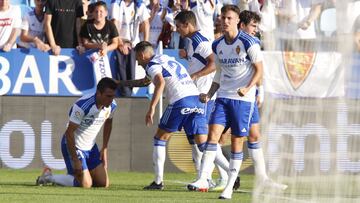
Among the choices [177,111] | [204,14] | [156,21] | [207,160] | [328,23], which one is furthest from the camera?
[156,21]

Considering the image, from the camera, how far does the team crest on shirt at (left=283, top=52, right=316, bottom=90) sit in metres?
9.33

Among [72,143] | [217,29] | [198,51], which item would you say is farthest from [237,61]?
[217,29]

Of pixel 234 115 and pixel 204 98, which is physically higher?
pixel 204 98

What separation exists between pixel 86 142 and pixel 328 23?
22.3 feet

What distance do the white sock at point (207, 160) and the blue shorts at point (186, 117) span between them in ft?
2.65

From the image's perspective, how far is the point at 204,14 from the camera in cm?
1900

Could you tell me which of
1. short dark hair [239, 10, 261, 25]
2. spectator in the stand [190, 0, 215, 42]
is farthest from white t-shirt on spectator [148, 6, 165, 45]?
short dark hair [239, 10, 261, 25]

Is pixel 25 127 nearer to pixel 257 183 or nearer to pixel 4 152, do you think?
pixel 4 152

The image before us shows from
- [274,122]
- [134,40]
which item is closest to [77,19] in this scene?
[134,40]

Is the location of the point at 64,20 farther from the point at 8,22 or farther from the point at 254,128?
the point at 254,128

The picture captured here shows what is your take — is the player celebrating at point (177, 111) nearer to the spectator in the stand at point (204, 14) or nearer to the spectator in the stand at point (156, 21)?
the spectator in the stand at point (204, 14)

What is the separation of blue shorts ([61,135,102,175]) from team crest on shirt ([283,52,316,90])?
583cm

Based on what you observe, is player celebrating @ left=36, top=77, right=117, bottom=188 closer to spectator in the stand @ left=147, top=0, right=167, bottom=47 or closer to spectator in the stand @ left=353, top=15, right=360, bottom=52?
spectator in the stand @ left=147, top=0, right=167, bottom=47

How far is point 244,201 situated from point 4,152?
6.75 metres
